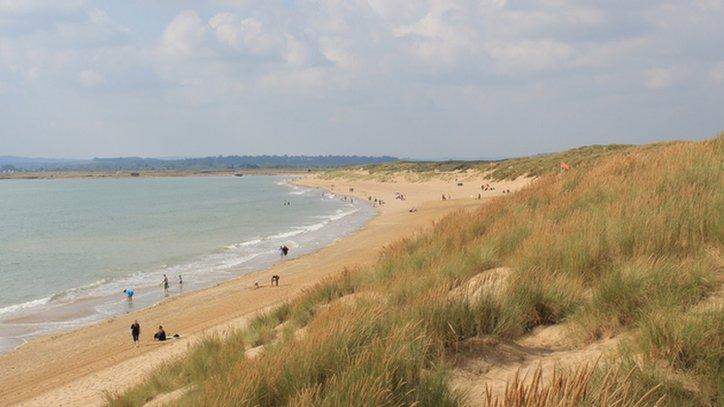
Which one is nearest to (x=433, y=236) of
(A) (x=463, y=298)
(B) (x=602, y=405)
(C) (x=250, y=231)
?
(A) (x=463, y=298)

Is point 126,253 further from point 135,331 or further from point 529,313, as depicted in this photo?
A: point 529,313

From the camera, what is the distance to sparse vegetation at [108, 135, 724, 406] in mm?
3438

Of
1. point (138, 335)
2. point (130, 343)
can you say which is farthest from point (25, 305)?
point (138, 335)

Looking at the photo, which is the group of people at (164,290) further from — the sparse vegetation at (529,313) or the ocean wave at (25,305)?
the sparse vegetation at (529,313)

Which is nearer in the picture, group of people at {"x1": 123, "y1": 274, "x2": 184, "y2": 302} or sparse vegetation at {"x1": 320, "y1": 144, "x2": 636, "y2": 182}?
group of people at {"x1": 123, "y1": 274, "x2": 184, "y2": 302}

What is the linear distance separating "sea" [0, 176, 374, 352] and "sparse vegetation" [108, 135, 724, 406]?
1661 centimetres

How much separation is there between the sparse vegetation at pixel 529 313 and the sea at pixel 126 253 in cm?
1661

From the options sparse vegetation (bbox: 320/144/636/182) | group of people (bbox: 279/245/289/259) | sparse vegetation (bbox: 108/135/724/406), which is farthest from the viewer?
sparse vegetation (bbox: 320/144/636/182)

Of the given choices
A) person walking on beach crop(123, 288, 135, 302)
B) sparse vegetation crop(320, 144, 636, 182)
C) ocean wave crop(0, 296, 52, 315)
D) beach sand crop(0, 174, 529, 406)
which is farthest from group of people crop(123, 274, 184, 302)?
sparse vegetation crop(320, 144, 636, 182)

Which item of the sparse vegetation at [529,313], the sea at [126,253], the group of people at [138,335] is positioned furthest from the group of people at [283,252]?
the sparse vegetation at [529,313]

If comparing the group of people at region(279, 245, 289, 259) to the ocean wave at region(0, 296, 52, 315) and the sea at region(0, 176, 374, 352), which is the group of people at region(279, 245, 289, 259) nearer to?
the sea at region(0, 176, 374, 352)

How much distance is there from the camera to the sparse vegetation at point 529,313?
344 centimetres

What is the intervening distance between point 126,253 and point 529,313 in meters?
35.7

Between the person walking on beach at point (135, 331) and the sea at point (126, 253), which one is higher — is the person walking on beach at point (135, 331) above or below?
above
